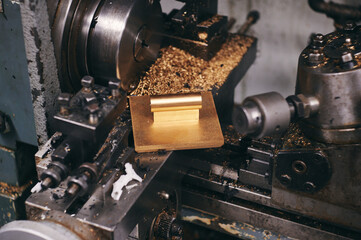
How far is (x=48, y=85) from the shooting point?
138 cm

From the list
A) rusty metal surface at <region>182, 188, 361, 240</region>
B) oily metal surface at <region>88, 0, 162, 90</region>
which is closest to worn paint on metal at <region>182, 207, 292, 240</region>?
rusty metal surface at <region>182, 188, 361, 240</region>

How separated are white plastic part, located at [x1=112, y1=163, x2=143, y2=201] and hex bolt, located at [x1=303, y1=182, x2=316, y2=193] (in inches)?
17.6

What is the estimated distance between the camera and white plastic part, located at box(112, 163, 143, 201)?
1223mm

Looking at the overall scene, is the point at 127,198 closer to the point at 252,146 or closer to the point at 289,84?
the point at 252,146

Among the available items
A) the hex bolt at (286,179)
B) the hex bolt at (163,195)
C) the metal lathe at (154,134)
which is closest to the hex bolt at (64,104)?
the metal lathe at (154,134)

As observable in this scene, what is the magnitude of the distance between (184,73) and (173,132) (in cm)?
31

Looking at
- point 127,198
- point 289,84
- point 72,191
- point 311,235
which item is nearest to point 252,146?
point 311,235

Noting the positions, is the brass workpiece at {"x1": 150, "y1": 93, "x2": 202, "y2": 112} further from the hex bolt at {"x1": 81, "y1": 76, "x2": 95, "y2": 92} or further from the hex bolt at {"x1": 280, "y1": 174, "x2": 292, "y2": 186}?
the hex bolt at {"x1": 280, "y1": 174, "x2": 292, "y2": 186}

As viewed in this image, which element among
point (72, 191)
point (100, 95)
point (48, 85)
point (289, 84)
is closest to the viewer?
point (72, 191)

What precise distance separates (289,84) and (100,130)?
50.0 inches

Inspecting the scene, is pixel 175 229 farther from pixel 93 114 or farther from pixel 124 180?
pixel 93 114

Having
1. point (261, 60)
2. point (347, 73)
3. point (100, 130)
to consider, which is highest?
point (347, 73)

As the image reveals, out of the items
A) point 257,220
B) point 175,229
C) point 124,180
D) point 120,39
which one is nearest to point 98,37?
point 120,39

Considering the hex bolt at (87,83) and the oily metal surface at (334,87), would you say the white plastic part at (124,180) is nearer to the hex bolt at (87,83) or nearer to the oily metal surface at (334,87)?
the hex bolt at (87,83)
